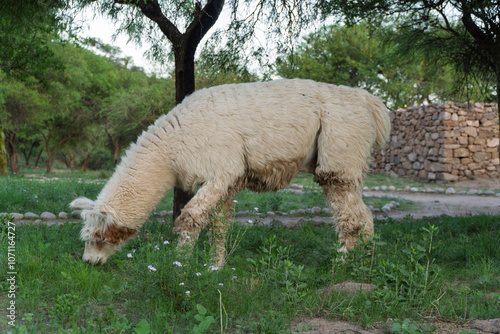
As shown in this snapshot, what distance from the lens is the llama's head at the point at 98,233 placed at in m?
4.02

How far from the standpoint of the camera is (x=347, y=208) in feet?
15.5

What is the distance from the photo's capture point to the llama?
4137 millimetres

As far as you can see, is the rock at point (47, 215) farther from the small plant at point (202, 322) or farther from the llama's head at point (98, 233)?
the small plant at point (202, 322)

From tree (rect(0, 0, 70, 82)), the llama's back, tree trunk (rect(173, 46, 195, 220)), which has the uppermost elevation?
tree (rect(0, 0, 70, 82))

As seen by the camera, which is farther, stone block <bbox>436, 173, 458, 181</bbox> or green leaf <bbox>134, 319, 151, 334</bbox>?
stone block <bbox>436, 173, 458, 181</bbox>

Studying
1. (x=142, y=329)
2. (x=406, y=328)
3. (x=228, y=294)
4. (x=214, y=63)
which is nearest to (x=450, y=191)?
(x=214, y=63)

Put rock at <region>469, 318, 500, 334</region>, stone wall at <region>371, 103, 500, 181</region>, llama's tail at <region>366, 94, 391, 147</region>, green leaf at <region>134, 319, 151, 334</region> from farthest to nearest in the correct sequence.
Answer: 1. stone wall at <region>371, 103, 500, 181</region>
2. llama's tail at <region>366, 94, 391, 147</region>
3. rock at <region>469, 318, 500, 334</region>
4. green leaf at <region>134, 319, 151, 334</region>

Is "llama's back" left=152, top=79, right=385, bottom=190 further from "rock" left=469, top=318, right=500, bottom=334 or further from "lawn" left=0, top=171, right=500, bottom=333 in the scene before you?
"rock" left=469, top=318, right=500, bottom=334

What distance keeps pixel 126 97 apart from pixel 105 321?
25.0 m

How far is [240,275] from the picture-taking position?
152 inches

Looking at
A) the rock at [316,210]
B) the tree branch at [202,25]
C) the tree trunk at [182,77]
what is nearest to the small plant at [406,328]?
the tree trunk at [182,77]

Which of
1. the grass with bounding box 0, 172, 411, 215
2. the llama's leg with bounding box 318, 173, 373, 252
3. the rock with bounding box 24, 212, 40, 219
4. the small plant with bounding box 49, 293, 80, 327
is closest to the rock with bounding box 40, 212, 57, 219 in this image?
the rock with bounding box 24, 212, 40, 219

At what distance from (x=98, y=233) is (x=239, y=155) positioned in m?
1.57

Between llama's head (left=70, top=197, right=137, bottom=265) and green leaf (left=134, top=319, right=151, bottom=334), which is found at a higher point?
llama's head (left=70, top=197, right=137, bottom=265)
